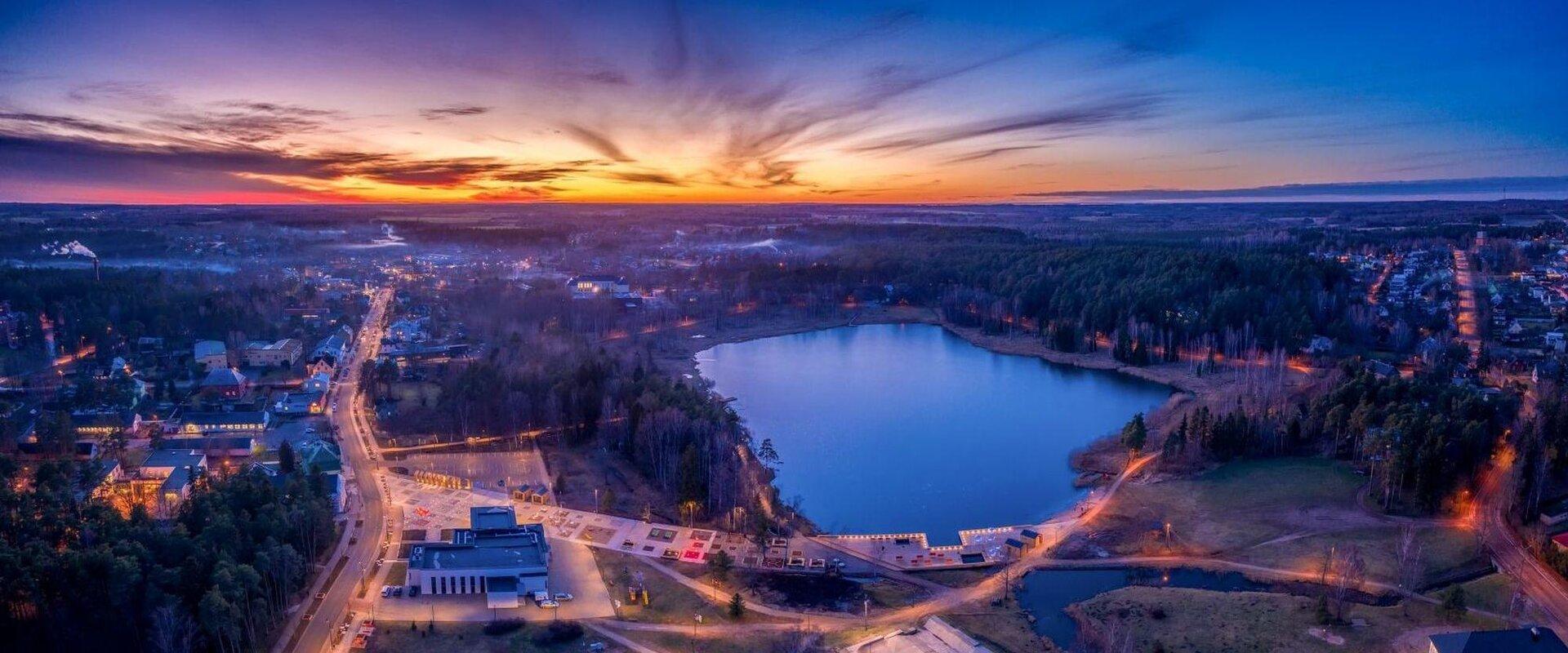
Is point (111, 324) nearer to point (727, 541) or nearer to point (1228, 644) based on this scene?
point (727, 541)

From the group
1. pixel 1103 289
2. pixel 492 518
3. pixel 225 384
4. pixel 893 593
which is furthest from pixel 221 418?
pixel 1103 289

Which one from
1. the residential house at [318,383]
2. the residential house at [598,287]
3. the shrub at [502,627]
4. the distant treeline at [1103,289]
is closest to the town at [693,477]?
the shrub at [502,627]

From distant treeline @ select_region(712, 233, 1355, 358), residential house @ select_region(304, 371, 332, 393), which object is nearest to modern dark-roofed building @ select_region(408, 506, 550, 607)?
residential house @ select_region(304, 371, 332, 393)

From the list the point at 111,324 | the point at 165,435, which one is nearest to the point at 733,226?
the point at 111,324

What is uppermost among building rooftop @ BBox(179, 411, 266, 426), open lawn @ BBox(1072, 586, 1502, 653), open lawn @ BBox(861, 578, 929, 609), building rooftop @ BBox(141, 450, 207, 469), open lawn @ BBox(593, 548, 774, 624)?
building rooftop @ BBox(179, 411, 266, 426)

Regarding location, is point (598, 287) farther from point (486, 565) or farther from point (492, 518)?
point (486, 565)

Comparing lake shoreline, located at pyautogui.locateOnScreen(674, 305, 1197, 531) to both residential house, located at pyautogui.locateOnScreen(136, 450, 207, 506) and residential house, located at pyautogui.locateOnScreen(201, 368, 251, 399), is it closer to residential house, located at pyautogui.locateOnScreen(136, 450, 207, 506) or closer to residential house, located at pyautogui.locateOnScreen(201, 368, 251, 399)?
residential house, located at pyautogui.locateOnScreen(136, 450, 207, 506)

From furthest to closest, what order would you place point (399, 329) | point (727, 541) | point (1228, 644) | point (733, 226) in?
point (733, 226)
point (399, 329)
point (727, 541)
point (1228, 644)
